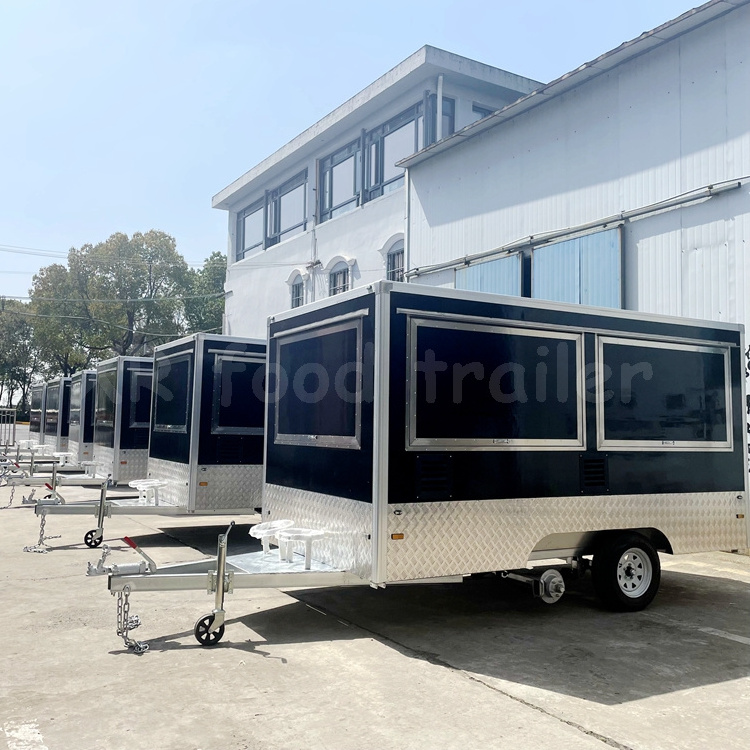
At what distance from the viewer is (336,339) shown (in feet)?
21.4

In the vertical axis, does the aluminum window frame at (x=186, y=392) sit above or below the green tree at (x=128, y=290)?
below

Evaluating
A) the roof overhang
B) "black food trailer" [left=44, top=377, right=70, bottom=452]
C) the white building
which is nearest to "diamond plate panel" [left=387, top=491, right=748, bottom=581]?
the roof overhang

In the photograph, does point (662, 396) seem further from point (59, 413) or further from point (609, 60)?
point (59, 413)

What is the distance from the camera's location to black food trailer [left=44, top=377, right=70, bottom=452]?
2170 centimetres

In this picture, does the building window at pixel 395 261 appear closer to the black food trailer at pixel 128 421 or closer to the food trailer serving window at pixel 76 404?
the black food trailer at pixel 128 421

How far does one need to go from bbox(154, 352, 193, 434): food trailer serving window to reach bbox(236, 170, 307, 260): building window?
14651 mm

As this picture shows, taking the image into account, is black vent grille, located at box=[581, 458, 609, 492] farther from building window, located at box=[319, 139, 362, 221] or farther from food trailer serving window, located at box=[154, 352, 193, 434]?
building window, located at box=[319, 139, 362, 221]

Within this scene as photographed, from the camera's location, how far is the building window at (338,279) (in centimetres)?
2211

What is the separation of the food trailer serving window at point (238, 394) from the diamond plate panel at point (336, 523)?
2.79 m

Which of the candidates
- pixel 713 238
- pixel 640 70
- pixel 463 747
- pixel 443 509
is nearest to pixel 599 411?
pixel 443 509

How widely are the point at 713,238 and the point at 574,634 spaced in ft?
21.8

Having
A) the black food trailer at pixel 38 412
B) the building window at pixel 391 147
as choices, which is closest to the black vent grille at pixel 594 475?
the building window at pixel 391 147

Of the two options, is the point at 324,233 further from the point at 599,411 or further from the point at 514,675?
the point at 514,675

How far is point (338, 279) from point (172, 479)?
1320 cm
